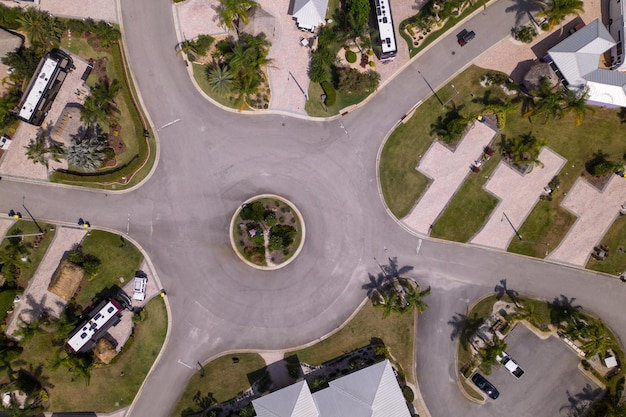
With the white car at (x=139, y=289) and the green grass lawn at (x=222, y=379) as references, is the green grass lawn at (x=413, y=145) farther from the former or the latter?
the white car at (x=139, y=289)

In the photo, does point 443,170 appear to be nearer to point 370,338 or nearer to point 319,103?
point 319,103

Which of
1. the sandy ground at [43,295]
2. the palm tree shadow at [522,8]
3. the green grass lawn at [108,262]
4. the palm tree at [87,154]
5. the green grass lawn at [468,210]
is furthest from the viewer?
the palm tree shadow at [522,8]

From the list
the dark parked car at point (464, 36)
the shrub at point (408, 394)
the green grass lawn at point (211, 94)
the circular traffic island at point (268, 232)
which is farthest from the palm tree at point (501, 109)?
the shrub at point (408, 394)

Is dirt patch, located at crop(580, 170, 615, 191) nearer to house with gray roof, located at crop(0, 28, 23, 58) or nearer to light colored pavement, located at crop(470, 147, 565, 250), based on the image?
light colored pavement, located at crop(470, 147, 565, 250)

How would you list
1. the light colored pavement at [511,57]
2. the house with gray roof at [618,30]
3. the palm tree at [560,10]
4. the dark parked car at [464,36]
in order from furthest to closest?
the light colored pavement at [511,57]
the dark parked car at [464,36]
the house with gray roof at [618,30]
the palm tree at [560,10]

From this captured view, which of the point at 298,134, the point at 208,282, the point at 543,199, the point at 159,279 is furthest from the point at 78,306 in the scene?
the point at 543,199

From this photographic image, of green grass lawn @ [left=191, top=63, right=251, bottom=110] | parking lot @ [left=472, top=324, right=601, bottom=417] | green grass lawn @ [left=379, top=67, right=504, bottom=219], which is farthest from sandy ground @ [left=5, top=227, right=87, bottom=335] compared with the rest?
parking lot @ [left=472, top=324, right=601, bottom=417]

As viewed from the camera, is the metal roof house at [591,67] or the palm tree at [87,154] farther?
the metal roof house at [591,67]
